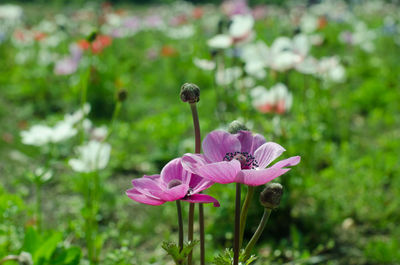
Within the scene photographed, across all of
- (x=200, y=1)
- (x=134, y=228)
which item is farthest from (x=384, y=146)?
(x=200, y=1)

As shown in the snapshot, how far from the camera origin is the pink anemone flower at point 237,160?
2.65ft

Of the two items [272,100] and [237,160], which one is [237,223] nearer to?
[237,160]

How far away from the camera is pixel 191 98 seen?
0.93 metres

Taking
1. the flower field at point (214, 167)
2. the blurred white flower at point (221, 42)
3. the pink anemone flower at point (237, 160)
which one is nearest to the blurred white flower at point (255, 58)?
the flower field at point (214, 167)

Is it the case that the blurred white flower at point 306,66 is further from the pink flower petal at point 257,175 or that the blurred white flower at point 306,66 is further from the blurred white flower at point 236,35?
the pink flower petal at point 257,175

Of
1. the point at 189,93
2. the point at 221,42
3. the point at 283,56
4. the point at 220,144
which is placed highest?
the point at 221,42

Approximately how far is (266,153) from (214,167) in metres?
0.18

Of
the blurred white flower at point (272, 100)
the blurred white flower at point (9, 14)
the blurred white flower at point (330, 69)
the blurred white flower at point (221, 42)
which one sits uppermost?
the blurred white flower at point (9, 14)

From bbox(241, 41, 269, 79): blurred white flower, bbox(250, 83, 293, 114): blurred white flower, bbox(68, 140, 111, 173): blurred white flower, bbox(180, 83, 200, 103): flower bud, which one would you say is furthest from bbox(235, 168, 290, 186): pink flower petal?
bbox(250, 83, 293, 114): blurred white flower

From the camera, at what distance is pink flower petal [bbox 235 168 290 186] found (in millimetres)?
801

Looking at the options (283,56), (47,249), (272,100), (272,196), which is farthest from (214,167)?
(272,100)

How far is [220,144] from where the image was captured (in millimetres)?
971

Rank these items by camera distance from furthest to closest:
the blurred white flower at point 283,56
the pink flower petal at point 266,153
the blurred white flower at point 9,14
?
the blurred white flower at point 9,14 → the blurred white flower at point 283,56 → the pink flower petal at point 266,153

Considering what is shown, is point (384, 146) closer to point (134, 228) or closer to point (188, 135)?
point (188, 135)
